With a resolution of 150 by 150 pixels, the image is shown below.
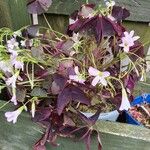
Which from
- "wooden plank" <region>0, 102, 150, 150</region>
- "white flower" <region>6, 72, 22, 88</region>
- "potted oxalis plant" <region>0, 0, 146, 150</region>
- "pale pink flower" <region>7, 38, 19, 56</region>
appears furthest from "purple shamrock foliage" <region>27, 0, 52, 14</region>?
"wooden plank" <region>0, 102, 150, 150</region>

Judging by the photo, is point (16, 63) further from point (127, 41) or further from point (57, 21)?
point (57, 21)

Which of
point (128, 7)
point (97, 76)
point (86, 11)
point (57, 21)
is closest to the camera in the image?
point (97, 76)

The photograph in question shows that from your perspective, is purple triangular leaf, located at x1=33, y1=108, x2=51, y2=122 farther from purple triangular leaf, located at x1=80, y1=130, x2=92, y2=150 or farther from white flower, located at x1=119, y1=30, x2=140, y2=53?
white flower, located at x1=119, y1=30, x2=140, y2=53

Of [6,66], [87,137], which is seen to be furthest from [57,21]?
[87,137]

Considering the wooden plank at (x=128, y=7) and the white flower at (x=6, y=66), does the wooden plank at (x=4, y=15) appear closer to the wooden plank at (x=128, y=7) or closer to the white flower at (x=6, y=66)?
the wooden plank at (x=128, y=7)

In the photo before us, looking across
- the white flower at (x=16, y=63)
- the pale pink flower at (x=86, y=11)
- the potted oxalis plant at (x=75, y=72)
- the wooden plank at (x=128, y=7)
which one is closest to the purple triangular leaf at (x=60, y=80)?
the potted oxalis plant at (x=75, y=72)

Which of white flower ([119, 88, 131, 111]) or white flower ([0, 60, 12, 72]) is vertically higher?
white flower ([0, 60, 12, 72])
